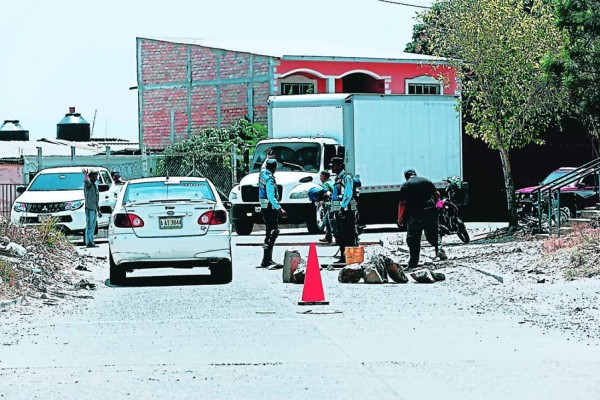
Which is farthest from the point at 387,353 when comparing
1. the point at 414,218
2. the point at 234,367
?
the point at 414,218

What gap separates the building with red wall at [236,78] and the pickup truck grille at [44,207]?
1997 cm

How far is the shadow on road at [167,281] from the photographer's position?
1967 centimetres

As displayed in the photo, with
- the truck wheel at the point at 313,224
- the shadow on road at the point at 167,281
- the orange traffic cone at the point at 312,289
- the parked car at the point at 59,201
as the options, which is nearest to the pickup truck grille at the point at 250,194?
the truck wheel at the point at 313,224

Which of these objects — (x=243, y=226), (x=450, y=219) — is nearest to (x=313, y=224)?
(x=243, y=226)

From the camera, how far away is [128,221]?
18.8 m

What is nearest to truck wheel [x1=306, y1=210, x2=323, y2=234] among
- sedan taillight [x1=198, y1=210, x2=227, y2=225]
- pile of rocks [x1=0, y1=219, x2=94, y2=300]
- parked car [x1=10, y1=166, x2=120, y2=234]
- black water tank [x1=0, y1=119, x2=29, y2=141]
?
parked car [x1=10, y1=166, x2=120, y2=234]

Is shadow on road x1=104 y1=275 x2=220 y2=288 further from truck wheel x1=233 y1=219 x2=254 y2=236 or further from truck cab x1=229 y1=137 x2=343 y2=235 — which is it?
truck wheel x1=233 y1=219 x2=254 y2=236

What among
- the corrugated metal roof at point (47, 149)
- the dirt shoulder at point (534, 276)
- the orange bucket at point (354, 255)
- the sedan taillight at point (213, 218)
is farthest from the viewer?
the corrugated metal roof at point (47, 149)

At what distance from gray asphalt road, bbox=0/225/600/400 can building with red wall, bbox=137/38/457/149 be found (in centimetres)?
3333

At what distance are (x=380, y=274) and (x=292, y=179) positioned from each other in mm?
13056

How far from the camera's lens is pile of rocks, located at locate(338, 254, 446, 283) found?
62.7 feet

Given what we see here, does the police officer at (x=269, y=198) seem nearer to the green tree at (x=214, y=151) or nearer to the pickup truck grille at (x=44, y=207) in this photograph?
the pickup truck grille at (x=44, y=207)

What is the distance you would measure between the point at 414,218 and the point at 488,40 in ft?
27.7

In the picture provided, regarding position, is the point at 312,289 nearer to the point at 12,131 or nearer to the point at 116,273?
the point at 116,273
